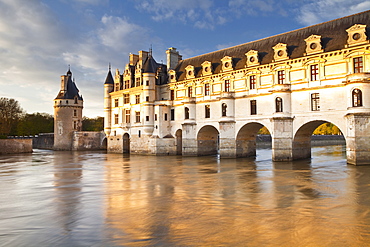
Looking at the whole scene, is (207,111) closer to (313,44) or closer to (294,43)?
(294,43)

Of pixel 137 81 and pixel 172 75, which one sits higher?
pixel 172 75

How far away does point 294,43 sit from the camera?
30.5 meters

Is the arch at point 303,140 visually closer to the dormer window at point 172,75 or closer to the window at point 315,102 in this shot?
the window at point 315,102

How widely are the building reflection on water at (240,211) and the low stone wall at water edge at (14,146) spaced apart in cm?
4034

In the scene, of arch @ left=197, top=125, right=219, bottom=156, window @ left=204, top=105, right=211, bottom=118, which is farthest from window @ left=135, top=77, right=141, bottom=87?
arch @ left=197, top=125, right=219, bottom=156

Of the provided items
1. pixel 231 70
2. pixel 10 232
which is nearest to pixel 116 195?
pixel 10 232

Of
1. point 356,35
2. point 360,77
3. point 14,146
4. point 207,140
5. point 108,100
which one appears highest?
point 356,35

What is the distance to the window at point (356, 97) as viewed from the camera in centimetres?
2382

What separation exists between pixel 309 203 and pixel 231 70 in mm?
24146

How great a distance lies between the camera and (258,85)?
3155 centimetres

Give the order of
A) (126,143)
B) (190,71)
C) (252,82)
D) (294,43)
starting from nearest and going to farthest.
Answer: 1. (294,43)
2. (252,82)
3. (190,71)
4. (126,143)

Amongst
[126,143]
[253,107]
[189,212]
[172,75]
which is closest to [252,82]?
[253,107]

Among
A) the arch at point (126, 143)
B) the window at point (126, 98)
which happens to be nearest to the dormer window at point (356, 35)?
the window at point (126, 98)

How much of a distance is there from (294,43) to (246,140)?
1197 cm
